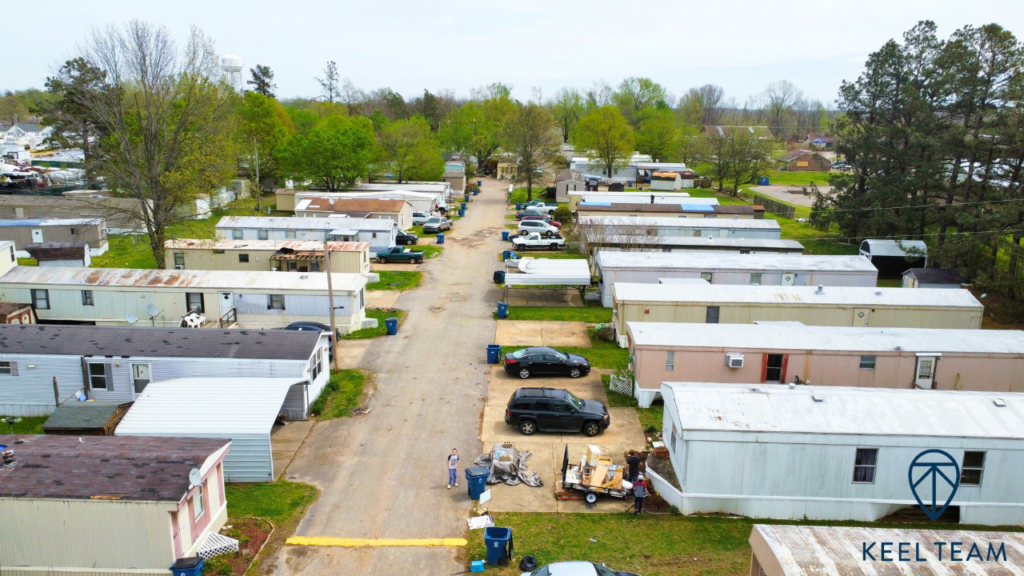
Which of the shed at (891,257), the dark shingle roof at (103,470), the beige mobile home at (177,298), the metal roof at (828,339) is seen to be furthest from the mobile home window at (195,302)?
the shed at (891,257)

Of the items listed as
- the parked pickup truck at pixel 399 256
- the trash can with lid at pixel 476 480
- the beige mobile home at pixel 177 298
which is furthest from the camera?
the parked pickup truck at pixel 399 256

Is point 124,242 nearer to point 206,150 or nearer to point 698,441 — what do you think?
point 206,150

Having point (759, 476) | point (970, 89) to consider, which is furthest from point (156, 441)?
point (970, 89)

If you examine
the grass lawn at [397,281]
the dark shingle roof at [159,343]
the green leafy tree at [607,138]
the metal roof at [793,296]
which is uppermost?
the green leafy tree at [607,138]

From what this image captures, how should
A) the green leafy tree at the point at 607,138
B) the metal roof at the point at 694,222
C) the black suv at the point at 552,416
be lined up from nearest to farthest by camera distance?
1. the black suv at the point at 552,416
2. the metal roof at the point at 694,222
3. the green leafy tree at the point at 607,138

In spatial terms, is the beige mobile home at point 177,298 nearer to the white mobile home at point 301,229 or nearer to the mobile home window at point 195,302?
the mobile home window at point 195,302
